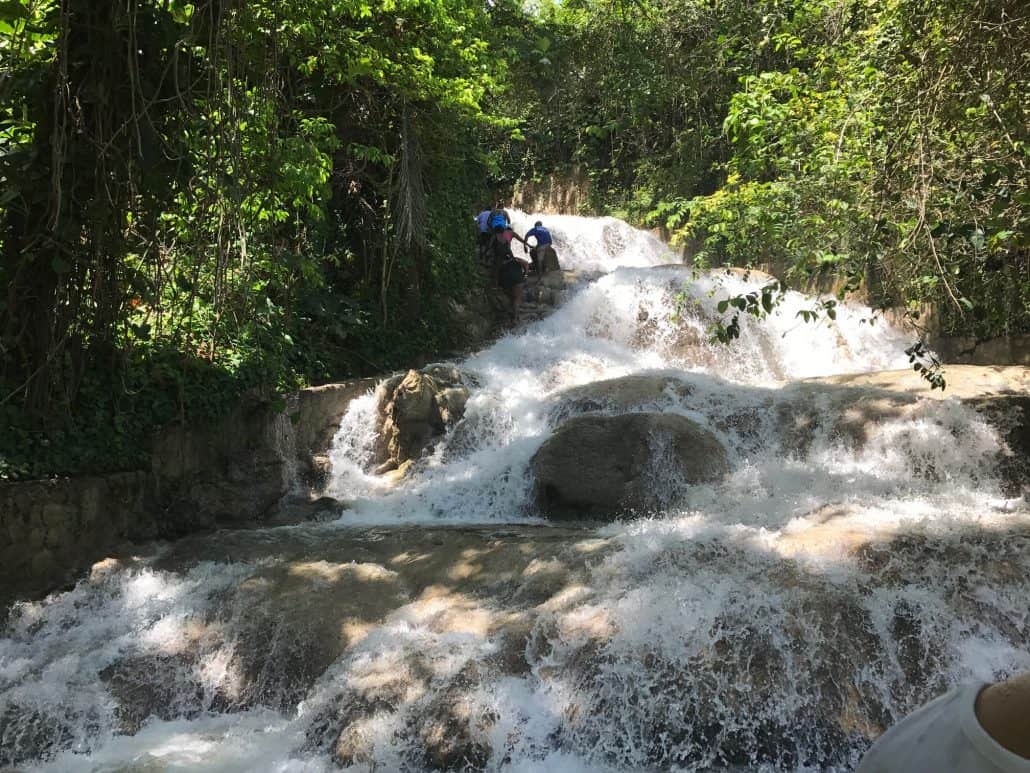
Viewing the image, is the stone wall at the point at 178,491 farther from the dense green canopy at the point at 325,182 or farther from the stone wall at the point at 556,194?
the stone wall at the point at 556,194

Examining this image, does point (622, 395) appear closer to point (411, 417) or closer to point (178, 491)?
point (411, 417)

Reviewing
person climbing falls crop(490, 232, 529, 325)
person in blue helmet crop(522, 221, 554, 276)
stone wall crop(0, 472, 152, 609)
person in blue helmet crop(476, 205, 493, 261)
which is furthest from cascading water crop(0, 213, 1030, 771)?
person in blue helmet crop(522, 221, 554, 276)

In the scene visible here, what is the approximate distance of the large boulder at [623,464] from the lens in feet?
26.3

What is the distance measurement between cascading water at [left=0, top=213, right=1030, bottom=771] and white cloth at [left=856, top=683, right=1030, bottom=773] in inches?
125

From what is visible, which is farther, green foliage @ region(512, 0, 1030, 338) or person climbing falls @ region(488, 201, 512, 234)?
person climbing falls @ region(488, 201, 512, 234)

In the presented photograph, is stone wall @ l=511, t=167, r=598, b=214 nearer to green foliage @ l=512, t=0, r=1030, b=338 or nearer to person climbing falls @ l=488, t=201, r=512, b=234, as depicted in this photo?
green foliage @ l=512, t=0, r=1030, b=338

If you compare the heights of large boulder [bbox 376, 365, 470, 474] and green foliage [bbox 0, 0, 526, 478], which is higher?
A: green foliage [bbox 0, 0, 526, 478]

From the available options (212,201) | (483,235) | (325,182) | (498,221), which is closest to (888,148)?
(212,201)

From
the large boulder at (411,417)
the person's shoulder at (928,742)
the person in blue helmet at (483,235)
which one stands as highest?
the person in blue helmet at (483,235)

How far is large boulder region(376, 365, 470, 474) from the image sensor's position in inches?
377

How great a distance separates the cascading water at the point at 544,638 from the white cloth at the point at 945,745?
3.17 meters

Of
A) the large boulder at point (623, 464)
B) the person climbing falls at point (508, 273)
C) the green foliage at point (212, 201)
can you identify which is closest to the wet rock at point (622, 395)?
the large boulder at point (623, 464)

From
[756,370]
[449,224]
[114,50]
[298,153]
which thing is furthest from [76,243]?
[756,370]

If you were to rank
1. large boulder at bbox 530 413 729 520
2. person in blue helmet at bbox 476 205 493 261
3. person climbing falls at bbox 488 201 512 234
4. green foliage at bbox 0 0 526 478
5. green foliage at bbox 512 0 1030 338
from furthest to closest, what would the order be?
person in blue helmet at bbox 476 205 493 261 → person climbing falls at bbox 488 201 512 234 → large boulder at bbox 530 413 729 520 → green foliage at bbox 512 0 1030 338 → green foliage at bbox 0 0 526 478
